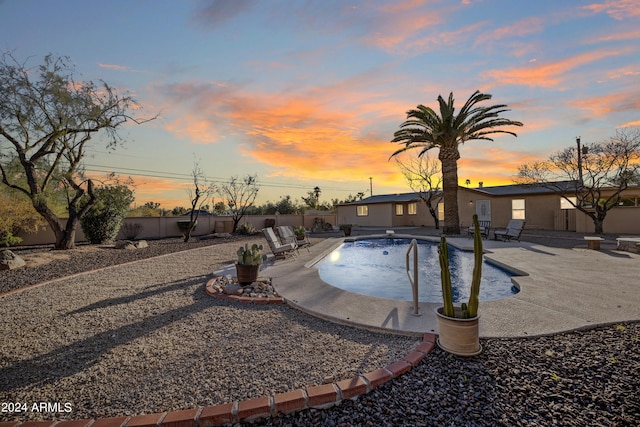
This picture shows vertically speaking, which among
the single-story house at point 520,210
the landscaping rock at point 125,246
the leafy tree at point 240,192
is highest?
the leafy tree at point 240,192

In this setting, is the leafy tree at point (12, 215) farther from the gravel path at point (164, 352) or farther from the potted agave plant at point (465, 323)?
the potted agave plant at point (465, 323)

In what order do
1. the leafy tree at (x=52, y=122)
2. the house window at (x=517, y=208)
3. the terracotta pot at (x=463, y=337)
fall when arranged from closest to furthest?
the terracotta pot at (x=463, y=337) → the leafy tree at (x=52, y=122) → the house window at (x=517, y=208)

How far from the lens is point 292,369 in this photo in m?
2.67

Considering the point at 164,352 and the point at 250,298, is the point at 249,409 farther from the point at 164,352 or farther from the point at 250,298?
the point at 250,298

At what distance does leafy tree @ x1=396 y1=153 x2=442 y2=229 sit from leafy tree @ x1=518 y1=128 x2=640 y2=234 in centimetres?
595

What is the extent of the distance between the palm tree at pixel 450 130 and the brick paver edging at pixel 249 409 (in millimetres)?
15676

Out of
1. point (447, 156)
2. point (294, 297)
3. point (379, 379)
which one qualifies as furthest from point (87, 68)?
point (447, 156)

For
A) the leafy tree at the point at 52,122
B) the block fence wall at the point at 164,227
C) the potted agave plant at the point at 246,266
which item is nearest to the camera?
the potted agave plant at the point at 246,266

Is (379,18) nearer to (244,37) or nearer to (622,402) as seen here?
(244,37)

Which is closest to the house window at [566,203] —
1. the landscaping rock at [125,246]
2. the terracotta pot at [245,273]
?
the terracotta pot at [245,273]

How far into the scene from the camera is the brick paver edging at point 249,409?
6.57ft

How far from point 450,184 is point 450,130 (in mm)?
2934

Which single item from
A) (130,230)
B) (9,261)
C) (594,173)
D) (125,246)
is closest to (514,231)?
(594,173)

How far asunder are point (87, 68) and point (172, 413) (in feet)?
44.4
